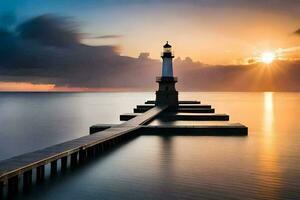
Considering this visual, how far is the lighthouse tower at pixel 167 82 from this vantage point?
44.5m

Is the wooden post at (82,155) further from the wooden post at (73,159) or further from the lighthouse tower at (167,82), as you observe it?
the lighthouse tower at (167,82)

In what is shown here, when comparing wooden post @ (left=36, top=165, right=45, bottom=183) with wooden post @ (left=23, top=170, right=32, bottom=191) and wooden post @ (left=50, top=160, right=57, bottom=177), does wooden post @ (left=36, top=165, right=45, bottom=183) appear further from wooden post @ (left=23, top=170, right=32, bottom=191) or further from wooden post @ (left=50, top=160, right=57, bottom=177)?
wooden post @ (left=50, top=160, right=57, bottom=177)

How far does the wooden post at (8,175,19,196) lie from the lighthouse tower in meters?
34.8

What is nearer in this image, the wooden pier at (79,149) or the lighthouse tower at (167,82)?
the wooden pier at (79,149)

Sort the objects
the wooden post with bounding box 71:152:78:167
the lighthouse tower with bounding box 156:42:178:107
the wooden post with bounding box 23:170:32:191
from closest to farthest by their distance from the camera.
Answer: the wooden post with bounding box 23:170:32:191, the wooden post with bounding box 71:152:78:167, the lighthouse tower with bounding box 156:42:178:107

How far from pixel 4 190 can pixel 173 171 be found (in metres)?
6.05

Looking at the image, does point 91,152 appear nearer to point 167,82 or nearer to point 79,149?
point 79,149

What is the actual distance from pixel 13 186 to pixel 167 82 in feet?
115

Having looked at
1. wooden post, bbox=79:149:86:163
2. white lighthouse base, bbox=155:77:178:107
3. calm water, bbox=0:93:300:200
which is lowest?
calm water, bbox=0:93:300:200

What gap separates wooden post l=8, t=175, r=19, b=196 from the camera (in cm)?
1032

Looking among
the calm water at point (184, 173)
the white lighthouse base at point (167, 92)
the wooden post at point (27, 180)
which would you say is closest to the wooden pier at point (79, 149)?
the wooden post at point (27, 180)

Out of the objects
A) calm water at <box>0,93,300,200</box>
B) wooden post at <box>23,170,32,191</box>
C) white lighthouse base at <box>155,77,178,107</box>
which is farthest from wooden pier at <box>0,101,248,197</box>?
white lighthouse base at <box>155,77,178,107</box>

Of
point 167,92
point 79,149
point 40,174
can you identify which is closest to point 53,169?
point 40,174

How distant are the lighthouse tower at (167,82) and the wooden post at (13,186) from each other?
114ft
